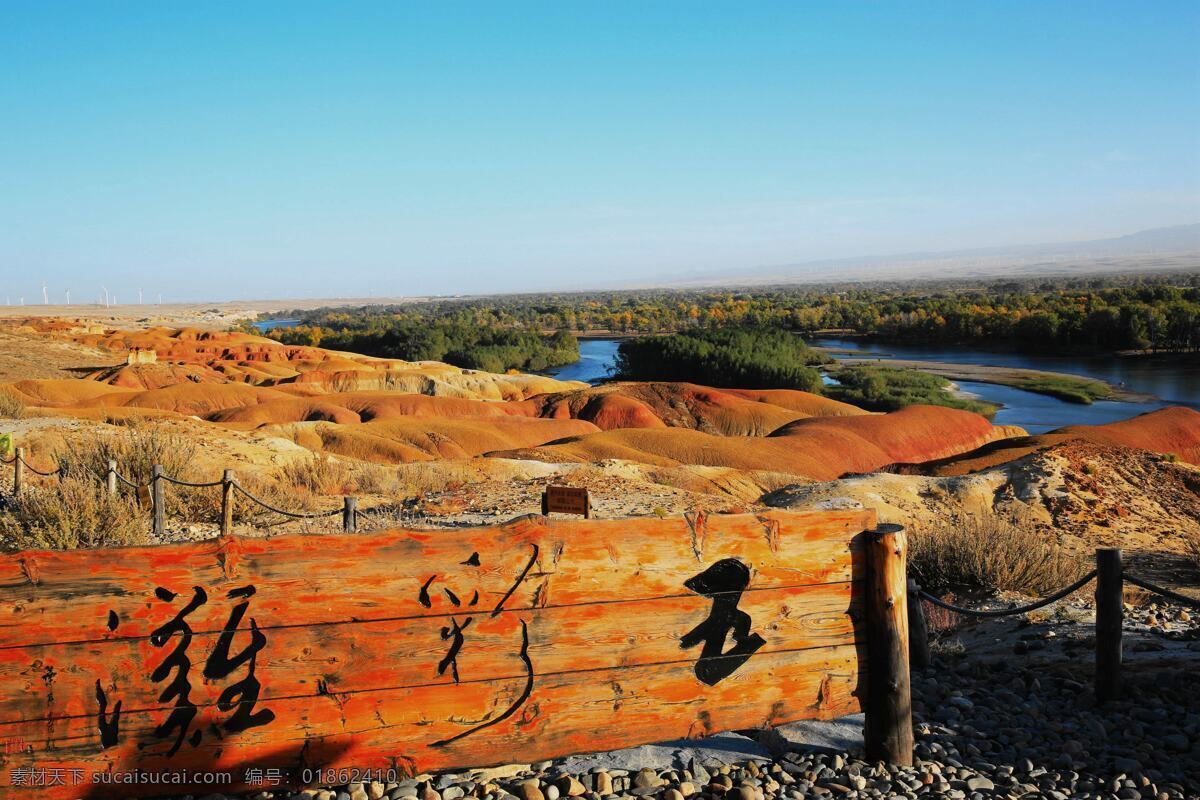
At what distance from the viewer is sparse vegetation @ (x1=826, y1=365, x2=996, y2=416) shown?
175 ft

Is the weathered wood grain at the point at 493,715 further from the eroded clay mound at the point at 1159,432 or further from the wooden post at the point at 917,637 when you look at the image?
the eroded clay mound at the point at 1159,432

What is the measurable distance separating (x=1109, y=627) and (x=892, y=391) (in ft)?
174

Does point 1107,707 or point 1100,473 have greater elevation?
point 1107,707

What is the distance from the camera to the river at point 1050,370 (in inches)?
2032

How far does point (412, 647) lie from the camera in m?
4.14

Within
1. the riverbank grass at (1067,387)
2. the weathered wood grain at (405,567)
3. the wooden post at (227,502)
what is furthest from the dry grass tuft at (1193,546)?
the riverbank grass at (1067,387)

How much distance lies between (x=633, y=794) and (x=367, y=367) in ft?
192

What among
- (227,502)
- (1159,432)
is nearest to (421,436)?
(227,502)

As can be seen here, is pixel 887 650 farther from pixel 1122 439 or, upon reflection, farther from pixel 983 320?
pixel 983 320

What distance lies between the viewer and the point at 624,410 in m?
39.6

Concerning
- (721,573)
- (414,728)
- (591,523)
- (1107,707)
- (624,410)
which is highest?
(591,523)

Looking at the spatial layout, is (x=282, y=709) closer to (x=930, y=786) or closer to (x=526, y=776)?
(x=526, y=776)

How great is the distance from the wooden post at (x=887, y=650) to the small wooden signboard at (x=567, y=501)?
10.3 ft

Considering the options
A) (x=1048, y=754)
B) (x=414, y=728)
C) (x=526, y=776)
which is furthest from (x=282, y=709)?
(x=1048, y=754)
